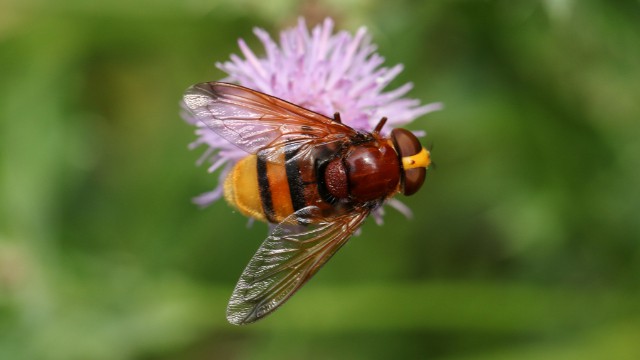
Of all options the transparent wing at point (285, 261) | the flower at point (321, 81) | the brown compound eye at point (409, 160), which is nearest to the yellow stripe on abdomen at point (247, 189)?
the transparent wing at point (285, 261)

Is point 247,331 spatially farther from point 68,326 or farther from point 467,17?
point 467,17

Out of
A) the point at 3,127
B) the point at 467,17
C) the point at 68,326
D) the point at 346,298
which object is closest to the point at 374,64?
the point at 467,17

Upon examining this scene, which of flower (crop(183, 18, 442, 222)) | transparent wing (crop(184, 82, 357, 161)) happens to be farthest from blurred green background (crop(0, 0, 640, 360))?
transparent wing (crop(184, 82, 357, 161))

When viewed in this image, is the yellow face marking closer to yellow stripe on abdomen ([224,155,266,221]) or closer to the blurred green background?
yellow stripe on abdomen ([224,155,266,221])

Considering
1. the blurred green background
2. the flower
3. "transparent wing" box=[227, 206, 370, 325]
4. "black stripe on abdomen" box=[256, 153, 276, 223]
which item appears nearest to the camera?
"transparent wing" box=[227, 206, 370, 325]

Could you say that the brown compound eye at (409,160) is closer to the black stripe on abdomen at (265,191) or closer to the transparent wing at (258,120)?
the transparent wing at (258,120)

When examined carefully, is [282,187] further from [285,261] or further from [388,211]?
[388,211]

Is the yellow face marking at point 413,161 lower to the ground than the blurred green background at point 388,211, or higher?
lower
